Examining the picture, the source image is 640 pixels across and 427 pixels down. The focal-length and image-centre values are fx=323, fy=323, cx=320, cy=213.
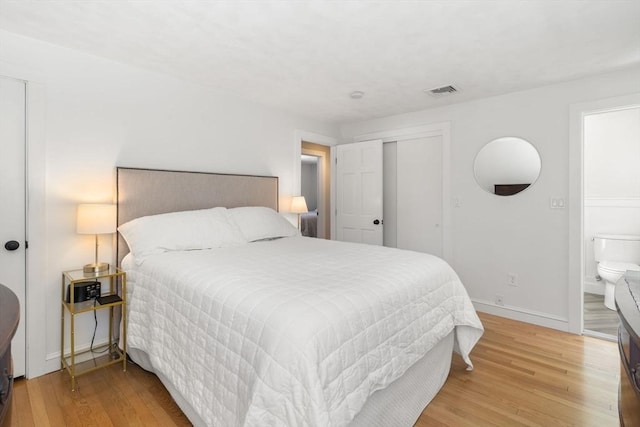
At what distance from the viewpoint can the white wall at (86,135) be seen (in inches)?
88.2

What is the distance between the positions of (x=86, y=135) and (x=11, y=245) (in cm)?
90

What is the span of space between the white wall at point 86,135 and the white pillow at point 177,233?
0.39 m

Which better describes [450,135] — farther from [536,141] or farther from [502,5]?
[502,5]

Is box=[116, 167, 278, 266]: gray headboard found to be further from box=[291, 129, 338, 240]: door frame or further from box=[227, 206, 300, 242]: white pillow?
box=[291, 129, 338, 240]: door frame

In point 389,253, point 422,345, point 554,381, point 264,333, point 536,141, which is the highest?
point 536,141

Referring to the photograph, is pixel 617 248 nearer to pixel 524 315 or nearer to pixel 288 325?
pixel 524 315

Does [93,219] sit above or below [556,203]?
below

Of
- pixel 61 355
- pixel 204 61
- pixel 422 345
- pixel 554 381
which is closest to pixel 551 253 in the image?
pixel 554 381

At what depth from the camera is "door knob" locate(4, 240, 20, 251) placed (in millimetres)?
2127

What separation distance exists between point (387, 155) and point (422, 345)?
10.1 ft

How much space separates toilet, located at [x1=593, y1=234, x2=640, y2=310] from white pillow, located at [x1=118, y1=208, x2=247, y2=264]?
385 centimetres

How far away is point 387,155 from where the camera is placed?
14.5ft

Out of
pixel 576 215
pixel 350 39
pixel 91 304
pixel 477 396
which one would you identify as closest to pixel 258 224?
pixel 91 304

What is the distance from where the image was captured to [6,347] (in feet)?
2.27
